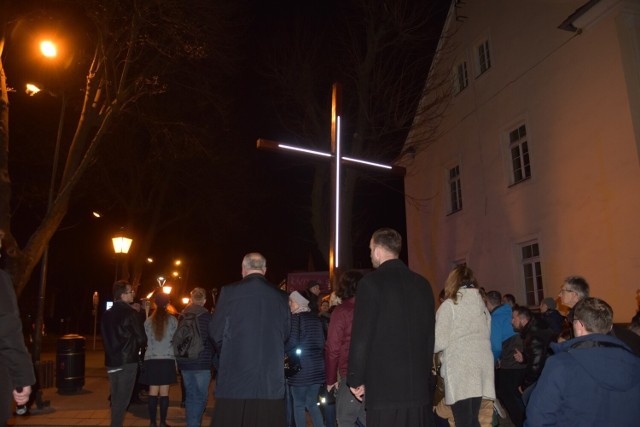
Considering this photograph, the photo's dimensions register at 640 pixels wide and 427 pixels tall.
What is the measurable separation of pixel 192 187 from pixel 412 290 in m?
21.9

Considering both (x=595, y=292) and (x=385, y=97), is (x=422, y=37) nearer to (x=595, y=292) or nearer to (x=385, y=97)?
(x=385, y=97)

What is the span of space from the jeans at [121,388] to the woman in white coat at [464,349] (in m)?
4.12

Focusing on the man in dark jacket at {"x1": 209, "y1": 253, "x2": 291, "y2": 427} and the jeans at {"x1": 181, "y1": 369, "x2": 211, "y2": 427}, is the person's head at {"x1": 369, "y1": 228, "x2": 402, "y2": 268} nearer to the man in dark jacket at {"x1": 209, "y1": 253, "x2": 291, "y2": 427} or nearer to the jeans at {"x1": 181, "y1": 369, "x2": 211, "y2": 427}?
the man in dark jacket at {"x1": 209, "y1": 253, "x2": 291, "y2": 427}

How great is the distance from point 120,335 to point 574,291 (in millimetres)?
5377

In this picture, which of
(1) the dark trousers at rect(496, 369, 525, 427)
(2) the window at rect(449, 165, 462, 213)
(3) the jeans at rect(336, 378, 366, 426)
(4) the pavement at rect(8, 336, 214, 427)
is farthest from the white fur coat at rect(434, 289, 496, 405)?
(2) the window at rect(449, 165, 462, 213)

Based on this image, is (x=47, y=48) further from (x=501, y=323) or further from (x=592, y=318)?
(x=592, y=318)

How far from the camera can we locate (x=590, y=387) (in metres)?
3.14

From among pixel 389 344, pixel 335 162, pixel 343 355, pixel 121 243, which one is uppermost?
pixel 335 162

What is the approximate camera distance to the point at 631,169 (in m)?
10.2

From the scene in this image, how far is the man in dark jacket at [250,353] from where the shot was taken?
452 centimetres

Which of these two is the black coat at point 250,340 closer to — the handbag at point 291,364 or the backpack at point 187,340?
the handbag at point 291,364

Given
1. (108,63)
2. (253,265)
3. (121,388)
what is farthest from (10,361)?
(108,63)

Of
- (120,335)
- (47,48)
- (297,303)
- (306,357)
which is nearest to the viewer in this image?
(306,357)

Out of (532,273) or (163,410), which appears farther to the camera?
(532,273)
